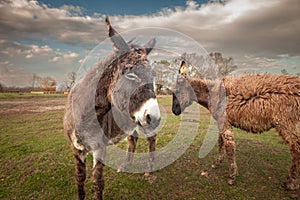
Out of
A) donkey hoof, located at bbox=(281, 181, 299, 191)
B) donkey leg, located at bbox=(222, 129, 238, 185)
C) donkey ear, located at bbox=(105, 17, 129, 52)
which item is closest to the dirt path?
donkey ear, located at bbox=(105, 17, 129, 52)

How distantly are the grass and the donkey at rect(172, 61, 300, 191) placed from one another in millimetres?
492

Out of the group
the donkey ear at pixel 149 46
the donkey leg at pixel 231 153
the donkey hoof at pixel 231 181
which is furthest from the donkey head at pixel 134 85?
the donkey hoof at pixel 231 181

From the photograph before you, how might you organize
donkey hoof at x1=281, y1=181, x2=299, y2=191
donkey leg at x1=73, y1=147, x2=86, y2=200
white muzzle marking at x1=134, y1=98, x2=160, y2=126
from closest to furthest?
white muzzle marking at x1=134, y1=98, x2=160, y2=126 → donkey leg at x1=73, y1=147, x2=86, y2=200 → donkey hoof at x1=281, y1=181, x2=299, y2=191

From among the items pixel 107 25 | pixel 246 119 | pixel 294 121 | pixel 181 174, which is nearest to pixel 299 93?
pixel 294 121

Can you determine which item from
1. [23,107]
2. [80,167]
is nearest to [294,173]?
[80,167]

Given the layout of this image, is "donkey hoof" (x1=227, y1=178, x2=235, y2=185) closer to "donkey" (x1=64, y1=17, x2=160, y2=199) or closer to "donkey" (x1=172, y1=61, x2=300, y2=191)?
"donkey" (x1=172, y1=61, x2=300, y2=191)

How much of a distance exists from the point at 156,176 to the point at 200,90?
3.20 meters

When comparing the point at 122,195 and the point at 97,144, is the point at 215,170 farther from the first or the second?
the point at 97,144

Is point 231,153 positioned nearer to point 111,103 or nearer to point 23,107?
point 111,103

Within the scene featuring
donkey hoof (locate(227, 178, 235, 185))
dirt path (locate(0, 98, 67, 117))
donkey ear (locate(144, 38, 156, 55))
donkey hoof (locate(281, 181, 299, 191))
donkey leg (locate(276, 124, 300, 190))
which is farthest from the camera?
dirt path (locate(0, 98, 67, 117))

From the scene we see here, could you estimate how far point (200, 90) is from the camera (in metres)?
6.27

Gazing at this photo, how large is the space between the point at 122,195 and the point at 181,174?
203 cm

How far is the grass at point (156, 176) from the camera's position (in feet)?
15.7

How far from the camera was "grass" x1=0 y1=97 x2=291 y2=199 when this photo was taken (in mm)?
4785
